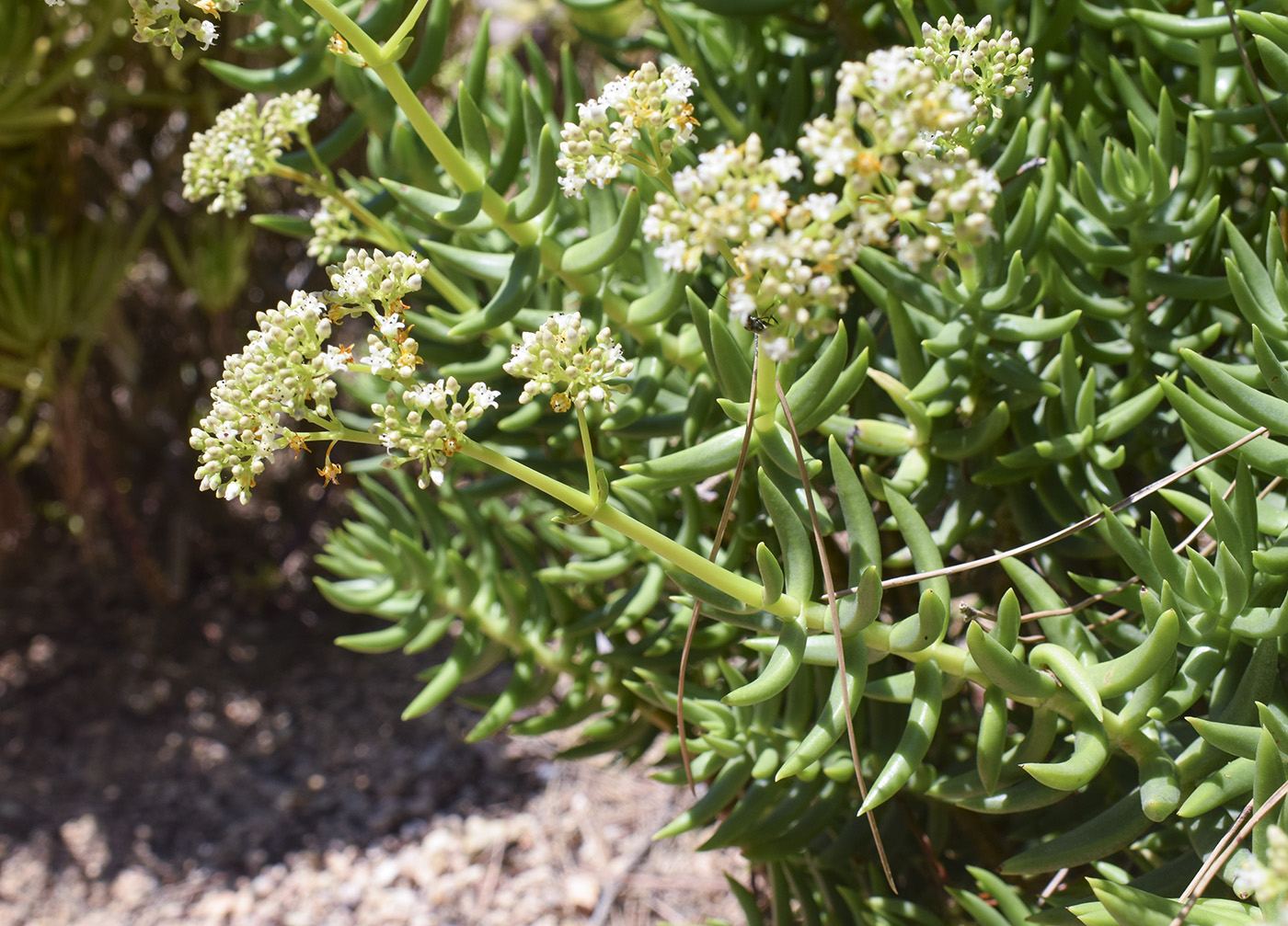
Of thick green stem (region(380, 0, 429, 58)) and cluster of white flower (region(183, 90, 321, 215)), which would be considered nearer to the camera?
thick green stem (region(380, 0, 429, 58))

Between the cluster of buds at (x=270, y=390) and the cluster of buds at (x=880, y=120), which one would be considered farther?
the cluster of buds at (x=270, y=390)

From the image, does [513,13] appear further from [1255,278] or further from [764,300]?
[764,300]

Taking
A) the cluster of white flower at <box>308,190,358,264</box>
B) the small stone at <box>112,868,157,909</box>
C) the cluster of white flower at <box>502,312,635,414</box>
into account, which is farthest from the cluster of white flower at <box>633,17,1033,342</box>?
the small stone at <box>112,868,157,909</box>

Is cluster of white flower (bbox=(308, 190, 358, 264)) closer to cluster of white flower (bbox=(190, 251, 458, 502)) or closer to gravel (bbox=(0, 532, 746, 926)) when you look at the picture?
cluster of white flower (bbox=(190, 251, 458, 502))

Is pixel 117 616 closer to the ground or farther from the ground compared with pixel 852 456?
closer to the ground

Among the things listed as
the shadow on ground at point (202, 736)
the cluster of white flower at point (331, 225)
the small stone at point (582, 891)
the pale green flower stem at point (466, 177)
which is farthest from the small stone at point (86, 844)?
the pale green flower stem at point (466, 177)

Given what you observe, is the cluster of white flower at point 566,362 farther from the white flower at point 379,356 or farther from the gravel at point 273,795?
the gravel at point 273,795

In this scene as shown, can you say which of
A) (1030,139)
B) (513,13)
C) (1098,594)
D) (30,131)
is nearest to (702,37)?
(1030,139)
